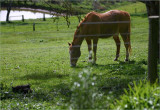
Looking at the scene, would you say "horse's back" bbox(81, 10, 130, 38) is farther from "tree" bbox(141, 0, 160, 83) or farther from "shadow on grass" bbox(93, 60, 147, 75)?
"tree" bbox(141, 0, 160, 83)

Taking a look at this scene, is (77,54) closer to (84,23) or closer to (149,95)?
(84,23)

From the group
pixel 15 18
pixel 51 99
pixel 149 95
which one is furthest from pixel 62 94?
pixel 15 18

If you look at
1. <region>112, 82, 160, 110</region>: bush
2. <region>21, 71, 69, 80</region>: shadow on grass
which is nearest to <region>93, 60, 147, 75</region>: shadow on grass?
<region>21, 71, 69, 80</region>: shadow on grass

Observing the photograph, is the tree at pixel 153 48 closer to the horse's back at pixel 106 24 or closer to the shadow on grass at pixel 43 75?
the shadow on grass at pixel 43 75

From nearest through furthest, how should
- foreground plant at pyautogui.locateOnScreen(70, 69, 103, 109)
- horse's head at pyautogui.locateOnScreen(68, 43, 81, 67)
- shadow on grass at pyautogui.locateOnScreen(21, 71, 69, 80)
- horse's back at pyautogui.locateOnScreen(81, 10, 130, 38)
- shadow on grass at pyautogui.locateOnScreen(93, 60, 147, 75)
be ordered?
foreground plant at pyautogui.locateOnScreen(70, 69, 103, 109)
shadow on grass at pyautogui.locateOnScreen(93, 60, 147, 75)
shadow on grass at pyautogui.locateOnScreen(21, 71, 69, 80)
horse's head at pyautogui.locateOnScreen(68, 43, 81, 67)
horse's back at pyautogui.locateOnScreen(81, 10, 130, 38)

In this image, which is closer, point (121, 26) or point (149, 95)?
point (149, 95)

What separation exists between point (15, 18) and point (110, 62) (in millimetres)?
44603

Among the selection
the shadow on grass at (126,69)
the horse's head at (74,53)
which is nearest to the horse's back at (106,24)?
the horse's head at (74,53)

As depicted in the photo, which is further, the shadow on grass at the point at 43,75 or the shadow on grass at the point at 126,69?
the shadow on grass at the point at 43,75

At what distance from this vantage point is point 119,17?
1251cm

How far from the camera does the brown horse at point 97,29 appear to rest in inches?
447

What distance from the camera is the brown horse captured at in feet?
37.2

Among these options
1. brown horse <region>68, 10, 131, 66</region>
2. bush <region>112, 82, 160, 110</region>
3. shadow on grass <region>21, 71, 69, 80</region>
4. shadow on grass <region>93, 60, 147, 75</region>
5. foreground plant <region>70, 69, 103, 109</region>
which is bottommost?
shadow on grass <region>21, 71, 69, 80</region>

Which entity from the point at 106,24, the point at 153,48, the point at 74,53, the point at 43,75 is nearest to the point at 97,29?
the point at 106,24
